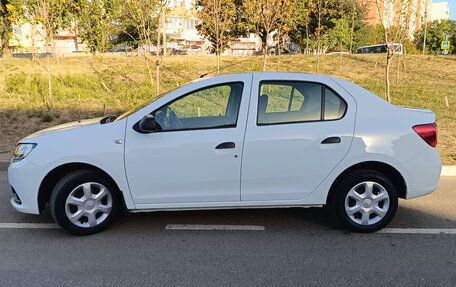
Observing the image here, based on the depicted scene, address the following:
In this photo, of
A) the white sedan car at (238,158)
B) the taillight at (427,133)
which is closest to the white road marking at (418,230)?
the white sedan car at (238,158)

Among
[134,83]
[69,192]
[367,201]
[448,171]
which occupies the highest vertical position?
[134,83]

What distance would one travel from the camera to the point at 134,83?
16234 mm

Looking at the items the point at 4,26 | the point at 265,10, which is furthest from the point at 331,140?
the point at 4,26

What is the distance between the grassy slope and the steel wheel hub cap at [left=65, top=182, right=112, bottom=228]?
5410 mm

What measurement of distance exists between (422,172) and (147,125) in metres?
2.86

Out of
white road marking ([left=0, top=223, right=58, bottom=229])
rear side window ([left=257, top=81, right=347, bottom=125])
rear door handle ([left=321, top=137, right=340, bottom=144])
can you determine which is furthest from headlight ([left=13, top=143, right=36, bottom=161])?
rear door handle ([left=321, top=137, right=340, bottom=144])

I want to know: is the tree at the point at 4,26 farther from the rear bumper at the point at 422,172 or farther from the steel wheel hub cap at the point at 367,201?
the rear bumper at the point at 422,172

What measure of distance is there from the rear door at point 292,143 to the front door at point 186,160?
0.44 feet

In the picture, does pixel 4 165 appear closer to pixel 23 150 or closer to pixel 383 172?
pixel 23 150

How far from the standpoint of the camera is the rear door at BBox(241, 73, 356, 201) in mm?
3955

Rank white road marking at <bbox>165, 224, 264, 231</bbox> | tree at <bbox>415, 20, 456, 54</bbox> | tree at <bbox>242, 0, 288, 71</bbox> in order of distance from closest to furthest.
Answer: white road marking at <bbox>165, 224, 264, 231</bbox> → tree at <bbox>242, 0, 288, 71</bbox> → tree at <bbox>415, 20, 456, 54</bbox>

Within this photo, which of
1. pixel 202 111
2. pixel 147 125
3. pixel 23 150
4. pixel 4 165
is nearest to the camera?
pixel 147 125

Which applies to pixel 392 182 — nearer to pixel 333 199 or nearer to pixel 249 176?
pixel 333 199

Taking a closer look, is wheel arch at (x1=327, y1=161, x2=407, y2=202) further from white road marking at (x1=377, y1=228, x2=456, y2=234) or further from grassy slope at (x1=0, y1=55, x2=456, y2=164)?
grassy slope at (x1=0, y1=55, x2=456, y2=164)
